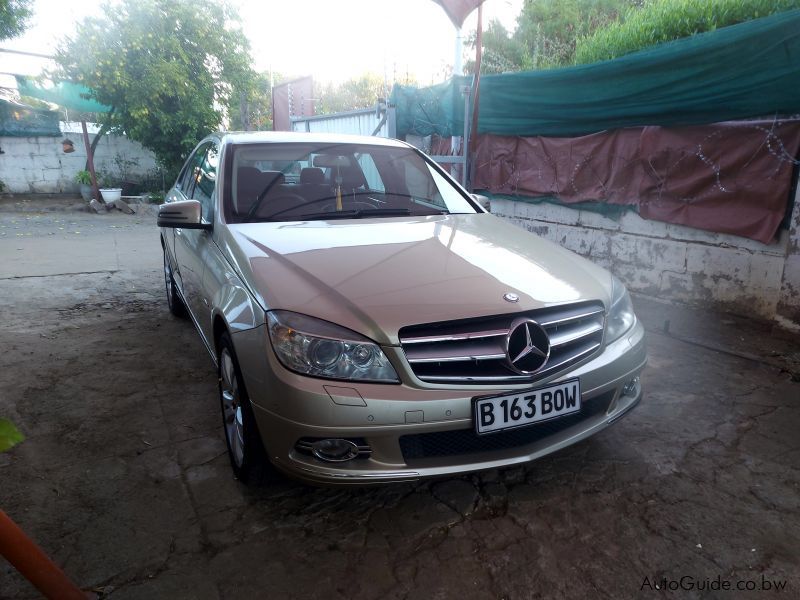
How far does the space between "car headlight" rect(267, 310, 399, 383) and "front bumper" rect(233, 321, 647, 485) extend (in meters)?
0.03

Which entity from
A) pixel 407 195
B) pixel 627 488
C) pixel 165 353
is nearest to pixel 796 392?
pixel 627 488

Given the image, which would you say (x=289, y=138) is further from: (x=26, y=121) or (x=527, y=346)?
(x=26, y=121)

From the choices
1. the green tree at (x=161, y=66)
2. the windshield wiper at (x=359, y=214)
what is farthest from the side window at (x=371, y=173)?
the green tree at (x=161, y=66)

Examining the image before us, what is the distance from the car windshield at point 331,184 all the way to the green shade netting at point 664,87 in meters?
2.44

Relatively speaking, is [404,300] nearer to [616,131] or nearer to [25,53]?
[616,131]

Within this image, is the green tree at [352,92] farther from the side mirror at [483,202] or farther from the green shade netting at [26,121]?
the side mirror at [483,202]

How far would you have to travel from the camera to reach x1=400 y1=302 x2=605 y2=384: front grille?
6.04 feet

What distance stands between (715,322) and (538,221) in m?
2.20

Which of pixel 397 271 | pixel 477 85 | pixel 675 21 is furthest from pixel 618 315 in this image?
pixel 675 21

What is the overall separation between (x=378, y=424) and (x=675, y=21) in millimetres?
6924

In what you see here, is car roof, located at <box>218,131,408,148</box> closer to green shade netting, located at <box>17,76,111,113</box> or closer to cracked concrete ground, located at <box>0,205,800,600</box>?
cracked concrete ground, located at <box>0,205,800,600</box>

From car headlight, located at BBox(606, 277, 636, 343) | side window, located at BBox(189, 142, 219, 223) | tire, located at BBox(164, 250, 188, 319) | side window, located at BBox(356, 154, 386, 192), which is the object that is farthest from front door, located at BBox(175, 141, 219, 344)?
car headlight, located at BBox(606, 277, 636, 343)

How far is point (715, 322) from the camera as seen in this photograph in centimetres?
446

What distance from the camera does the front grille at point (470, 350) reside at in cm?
184
